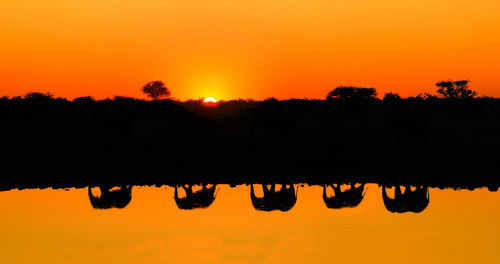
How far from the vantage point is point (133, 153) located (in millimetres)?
30000

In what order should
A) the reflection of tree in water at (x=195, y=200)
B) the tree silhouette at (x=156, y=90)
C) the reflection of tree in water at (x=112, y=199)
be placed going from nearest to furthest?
the reflection of tree in water at (x=195, y=200) → the reflection of tree in water at (x=112, y=199) → the tree silhouette at (x=156, y=90)

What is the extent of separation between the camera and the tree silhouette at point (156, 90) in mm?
94438

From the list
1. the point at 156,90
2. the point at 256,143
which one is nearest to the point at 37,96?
the point at 256,143

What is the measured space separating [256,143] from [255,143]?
0.11 m

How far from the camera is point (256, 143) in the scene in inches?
1371

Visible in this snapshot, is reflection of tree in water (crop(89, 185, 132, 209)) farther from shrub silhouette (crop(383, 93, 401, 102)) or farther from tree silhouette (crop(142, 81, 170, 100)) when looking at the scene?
tree silhouette (crop(142, 81, 170, 100))

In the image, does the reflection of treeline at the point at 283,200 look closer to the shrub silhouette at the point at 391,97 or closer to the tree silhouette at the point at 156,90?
the shrub silhouette at the point at 391,97

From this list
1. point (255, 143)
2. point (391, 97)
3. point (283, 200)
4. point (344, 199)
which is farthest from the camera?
point (391, 97)

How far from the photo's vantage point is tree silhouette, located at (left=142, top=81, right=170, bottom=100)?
94.4 m

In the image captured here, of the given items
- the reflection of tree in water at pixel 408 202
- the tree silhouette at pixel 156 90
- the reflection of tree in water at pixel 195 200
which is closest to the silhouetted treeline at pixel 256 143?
the reflection of tree in water at pixel 195 200

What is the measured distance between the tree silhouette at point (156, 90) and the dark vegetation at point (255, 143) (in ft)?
138

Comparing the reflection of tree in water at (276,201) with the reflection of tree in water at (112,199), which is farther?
the reflection of tree in water at (112,199)

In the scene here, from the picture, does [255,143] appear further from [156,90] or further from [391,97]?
[156,90]

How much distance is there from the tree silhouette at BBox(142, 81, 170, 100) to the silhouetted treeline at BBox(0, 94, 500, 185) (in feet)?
141
